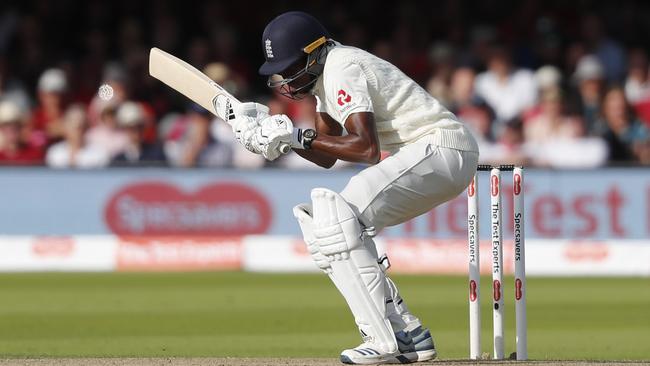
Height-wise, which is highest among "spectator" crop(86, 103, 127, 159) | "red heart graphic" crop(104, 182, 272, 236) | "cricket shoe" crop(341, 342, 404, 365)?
"spectator" crop(86, 103, 127, 159)

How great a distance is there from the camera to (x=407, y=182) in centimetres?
518

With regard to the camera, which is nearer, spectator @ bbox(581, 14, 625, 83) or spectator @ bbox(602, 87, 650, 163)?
spectator @ bbox(602, 87, 650, 163)

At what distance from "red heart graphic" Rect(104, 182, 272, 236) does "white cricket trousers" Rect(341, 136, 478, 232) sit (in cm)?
647

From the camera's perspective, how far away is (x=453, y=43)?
13.9 metres

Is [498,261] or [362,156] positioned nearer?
[362,156]

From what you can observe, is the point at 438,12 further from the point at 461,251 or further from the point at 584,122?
the point at 461,251

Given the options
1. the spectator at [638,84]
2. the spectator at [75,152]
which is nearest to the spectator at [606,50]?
the spectator at [638,84]

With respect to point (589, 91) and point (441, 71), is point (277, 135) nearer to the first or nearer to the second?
point (589, 91)

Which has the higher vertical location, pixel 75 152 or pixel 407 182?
pixel 75 152

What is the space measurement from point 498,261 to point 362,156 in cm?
85

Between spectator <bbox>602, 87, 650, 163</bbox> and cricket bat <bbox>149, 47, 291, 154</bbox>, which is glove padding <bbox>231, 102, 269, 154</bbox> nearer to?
cricket bat <bbox>149, 47, 291, 154</bbox>

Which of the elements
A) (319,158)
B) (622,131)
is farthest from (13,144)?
(319,158)

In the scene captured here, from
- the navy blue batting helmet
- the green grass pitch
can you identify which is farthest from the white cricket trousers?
the green grass pitch

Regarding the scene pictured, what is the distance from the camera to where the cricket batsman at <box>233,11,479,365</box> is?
16.7ft
